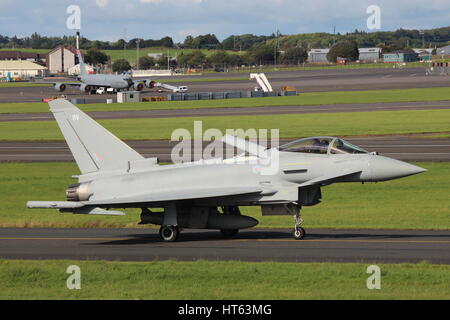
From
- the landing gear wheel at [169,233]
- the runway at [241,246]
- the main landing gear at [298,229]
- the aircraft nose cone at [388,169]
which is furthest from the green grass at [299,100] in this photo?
the aircraft nose cone at [388,169]

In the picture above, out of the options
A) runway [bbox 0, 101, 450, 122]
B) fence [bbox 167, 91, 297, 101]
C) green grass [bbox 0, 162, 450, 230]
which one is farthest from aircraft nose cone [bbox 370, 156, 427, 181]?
fence [bbox 167, 91, 297, 101]

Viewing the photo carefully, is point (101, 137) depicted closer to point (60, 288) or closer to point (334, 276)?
point (60, 288)

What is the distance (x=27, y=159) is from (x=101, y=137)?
28.5m

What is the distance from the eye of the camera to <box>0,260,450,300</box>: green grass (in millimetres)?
17484

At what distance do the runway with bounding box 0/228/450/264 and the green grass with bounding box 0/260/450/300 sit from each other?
4.14 ft

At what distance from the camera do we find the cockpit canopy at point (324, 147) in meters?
24.6

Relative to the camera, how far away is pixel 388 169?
23922 mm

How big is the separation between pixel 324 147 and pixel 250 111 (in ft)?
203

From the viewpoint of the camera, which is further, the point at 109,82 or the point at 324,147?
the point at 109,82

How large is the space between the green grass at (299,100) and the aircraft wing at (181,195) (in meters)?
69.0

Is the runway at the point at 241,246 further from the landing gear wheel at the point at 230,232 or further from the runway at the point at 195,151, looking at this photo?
the runway at the point at 195,151

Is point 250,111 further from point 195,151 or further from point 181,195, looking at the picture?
point 181,195

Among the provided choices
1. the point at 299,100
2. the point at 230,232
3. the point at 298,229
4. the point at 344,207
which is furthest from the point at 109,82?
the point at 298,229

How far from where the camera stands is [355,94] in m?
106
